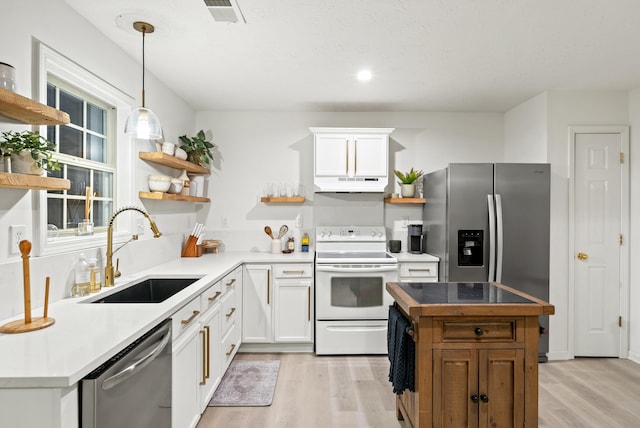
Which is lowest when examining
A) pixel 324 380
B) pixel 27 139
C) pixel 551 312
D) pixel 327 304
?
pixel 324 380

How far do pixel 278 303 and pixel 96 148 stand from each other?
1.97m

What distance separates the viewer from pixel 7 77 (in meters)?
1.40

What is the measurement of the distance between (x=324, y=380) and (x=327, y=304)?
2.19ft

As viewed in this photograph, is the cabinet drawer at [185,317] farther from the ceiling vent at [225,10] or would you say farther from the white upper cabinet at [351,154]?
the white upper cabinet at [351,154]

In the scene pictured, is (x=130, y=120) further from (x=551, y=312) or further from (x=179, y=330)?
(x=551, y=312)

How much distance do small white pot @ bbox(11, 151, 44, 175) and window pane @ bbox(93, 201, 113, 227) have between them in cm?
94

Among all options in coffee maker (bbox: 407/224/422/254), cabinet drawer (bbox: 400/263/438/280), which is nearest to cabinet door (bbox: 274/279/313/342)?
cabinet drawer (bbox: 400/263/438/280)

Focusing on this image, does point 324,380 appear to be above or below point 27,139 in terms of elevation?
below

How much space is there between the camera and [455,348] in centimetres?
184

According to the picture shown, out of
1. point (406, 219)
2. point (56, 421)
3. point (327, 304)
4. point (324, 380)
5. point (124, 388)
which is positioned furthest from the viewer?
point (406, 219)

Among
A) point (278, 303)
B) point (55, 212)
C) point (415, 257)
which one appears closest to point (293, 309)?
point (278, 303)

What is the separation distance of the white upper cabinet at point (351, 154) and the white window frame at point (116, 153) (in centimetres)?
177

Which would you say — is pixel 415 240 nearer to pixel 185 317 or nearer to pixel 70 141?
pixel 185 317

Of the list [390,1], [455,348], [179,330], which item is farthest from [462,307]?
[390,1]
